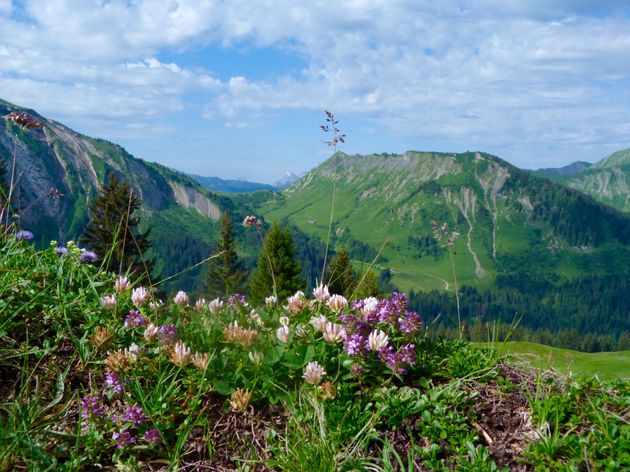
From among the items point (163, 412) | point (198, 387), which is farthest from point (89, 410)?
point (198, 387)

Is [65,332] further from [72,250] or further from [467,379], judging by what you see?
[467,379]

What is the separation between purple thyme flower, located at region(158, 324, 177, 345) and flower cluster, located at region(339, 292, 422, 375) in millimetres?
1553

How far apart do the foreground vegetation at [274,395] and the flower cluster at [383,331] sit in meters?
0.01

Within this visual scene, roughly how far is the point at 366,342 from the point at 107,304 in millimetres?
2637

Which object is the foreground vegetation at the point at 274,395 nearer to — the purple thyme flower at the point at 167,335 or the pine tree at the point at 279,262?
the purple thyme flower at the point at 167,335

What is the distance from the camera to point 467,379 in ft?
16.1

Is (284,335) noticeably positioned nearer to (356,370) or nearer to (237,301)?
(356,370)

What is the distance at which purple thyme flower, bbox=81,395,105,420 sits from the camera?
427 centimetres

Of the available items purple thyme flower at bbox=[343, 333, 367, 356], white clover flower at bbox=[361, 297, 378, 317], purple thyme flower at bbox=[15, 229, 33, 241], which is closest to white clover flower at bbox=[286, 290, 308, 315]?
white clover flower at bbox=[361, 297, 378, 317]

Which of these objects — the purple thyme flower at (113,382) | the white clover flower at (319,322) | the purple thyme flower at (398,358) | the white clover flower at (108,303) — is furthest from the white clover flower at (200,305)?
the purple thyme flower at (398,358)

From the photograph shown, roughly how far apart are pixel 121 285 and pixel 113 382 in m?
1.65

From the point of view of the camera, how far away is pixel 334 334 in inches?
193

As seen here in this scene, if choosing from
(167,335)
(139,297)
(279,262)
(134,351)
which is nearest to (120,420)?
(134,351)

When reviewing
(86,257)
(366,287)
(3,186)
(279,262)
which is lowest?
(279,262)
